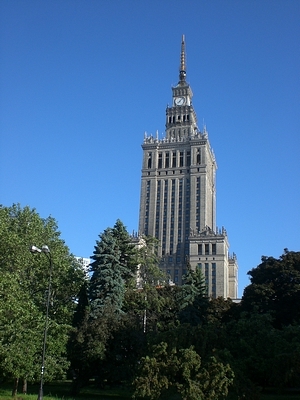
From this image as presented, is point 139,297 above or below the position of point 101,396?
above

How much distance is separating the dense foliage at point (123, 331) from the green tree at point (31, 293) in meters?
0.07

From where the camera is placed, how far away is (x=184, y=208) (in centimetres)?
9681

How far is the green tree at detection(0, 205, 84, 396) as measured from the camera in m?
26.5

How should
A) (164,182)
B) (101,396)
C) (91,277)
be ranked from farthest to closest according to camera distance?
1. (164,182)
2. (91,277)
3. (101,396)

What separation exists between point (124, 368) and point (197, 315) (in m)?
14.9

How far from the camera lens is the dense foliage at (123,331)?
24.5 meters

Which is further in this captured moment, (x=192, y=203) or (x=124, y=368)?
(x=192, y=203)

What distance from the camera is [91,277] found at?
36312 mm

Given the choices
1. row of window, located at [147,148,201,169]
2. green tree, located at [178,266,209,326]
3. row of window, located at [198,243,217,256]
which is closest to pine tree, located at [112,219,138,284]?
green tree, located at [178,266,209,326]

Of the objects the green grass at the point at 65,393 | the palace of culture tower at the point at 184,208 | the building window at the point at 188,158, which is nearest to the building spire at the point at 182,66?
the palace of culture tower at the point at 184,208

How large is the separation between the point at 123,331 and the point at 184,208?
6759 cm

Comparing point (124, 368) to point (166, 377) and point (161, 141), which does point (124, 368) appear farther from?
point (161, 141)

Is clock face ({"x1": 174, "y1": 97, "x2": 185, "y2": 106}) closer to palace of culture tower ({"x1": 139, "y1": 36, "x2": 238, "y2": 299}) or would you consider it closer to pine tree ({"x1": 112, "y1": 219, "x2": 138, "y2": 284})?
palace of culture tower ({"x1": 139, "y1": 36, "x2": 238, "y2": 299})

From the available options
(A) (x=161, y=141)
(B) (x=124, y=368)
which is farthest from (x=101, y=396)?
(A) (x=161, y=141)
